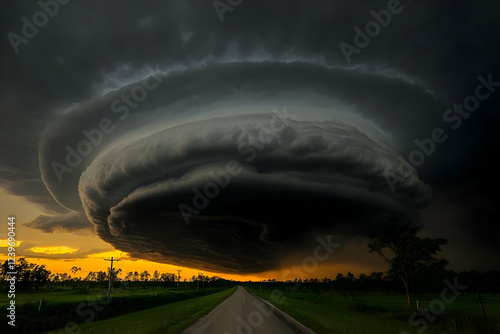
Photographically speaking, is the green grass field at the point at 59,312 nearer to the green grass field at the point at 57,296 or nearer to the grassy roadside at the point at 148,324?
the green grass field at the point at 57,296

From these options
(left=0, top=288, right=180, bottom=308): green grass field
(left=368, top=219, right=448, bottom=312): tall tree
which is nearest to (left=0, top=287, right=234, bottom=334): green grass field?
(left=0, top=288, right=180, bottom=308): green grass field

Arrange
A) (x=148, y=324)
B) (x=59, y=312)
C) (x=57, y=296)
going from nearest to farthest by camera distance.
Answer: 1. (x=148, y=324)
2. (x=59, y=312)
3. (x=57, y=296)

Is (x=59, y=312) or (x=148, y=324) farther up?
(x=59, y=312)

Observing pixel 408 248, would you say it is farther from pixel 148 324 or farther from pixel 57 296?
pixel 57 296

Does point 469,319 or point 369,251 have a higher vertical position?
point 369,251

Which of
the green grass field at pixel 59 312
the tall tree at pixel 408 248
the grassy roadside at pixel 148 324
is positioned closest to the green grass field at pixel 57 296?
the green grass field at pixel 59 312

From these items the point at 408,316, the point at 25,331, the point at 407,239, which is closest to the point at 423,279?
the point at 407,239

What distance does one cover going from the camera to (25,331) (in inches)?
895

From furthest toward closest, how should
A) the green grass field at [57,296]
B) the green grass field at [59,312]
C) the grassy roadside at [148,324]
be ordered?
the green grass field at [57,296]
the green grass field at [59,312]
the grassy roadside at [148,324]

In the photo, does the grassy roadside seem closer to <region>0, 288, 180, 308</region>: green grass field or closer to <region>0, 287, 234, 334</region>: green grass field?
<region>0, 287, 234, 334</region>: green grass field

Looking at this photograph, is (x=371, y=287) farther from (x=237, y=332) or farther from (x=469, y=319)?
(x=237, y=332)

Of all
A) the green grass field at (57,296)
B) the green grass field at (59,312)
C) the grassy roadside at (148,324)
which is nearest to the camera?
the grassy roadside at (148,324)

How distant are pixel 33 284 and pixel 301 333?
117008 millimetres

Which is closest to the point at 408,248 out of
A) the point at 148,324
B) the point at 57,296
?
the point at 148,324
